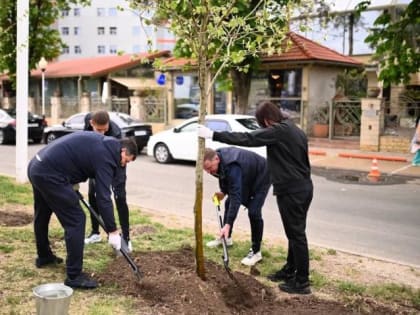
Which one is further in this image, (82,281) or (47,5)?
(47,5)

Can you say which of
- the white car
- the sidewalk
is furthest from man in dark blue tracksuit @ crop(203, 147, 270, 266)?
the sidewalk

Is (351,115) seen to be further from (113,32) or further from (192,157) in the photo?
(113,32)

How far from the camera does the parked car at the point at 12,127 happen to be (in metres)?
21.2

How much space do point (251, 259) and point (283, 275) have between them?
1.71ft

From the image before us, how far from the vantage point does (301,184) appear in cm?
492

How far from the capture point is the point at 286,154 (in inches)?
193

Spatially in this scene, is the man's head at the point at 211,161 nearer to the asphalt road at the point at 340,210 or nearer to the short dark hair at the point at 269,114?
the short dark hair at the point at 269,114

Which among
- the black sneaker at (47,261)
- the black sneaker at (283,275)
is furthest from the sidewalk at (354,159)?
the black sneaker at (47,261)

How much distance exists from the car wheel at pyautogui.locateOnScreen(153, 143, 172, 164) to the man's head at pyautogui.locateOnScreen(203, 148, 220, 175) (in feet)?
33.2

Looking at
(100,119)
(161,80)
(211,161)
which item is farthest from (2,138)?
(211,161)

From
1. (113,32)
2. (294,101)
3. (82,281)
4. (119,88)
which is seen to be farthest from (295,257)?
(113,32)

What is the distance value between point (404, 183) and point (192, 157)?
549 cm

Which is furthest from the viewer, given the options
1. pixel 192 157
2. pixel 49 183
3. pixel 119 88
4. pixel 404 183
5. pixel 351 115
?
pixel 119 88

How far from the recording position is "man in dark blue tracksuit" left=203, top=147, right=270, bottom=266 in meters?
5.48
